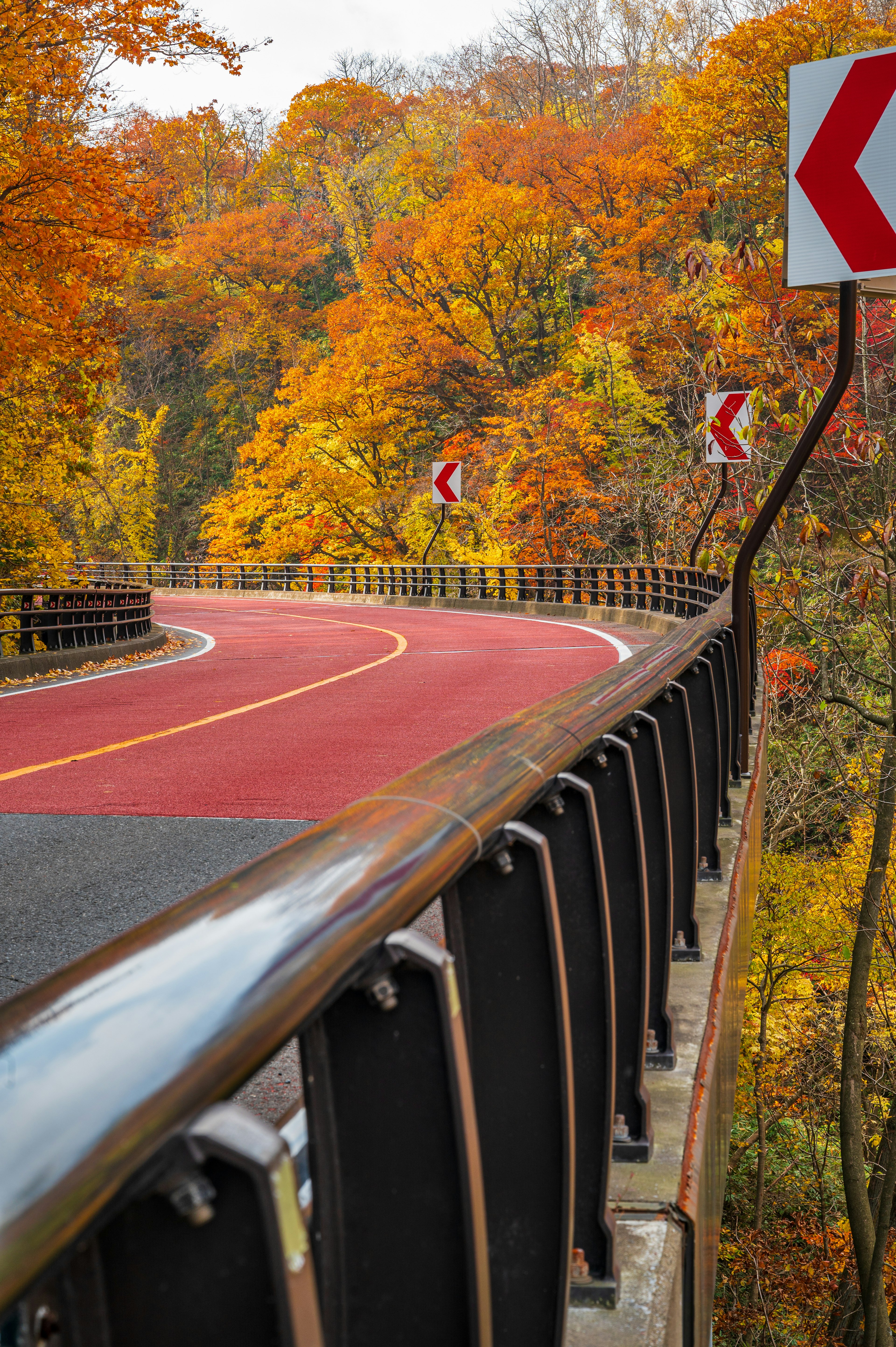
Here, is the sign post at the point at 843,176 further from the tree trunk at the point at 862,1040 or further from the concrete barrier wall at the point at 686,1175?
the tree trunk at the point at 862,1040

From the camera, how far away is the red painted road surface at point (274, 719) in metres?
8.58

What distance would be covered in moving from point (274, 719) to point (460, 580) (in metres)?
26.5

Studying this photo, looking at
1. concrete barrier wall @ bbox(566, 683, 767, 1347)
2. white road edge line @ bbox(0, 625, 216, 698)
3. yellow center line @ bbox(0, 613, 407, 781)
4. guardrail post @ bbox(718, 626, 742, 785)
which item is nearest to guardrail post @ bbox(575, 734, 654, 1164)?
concrete barrier wall @ bbox(566, 683, 767, 1347)

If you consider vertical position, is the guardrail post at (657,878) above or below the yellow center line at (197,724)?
above

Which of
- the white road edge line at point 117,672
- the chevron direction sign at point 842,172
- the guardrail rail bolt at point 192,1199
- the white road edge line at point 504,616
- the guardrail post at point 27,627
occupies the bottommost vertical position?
the white road edge line at point 504,616

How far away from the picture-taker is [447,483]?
1411 inches

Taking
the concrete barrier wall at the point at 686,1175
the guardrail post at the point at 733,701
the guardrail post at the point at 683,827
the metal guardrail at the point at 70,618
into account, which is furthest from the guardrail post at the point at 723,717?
the metal guardrail at the point at 70,618

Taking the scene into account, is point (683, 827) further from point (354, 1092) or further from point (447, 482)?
point (447, 482)

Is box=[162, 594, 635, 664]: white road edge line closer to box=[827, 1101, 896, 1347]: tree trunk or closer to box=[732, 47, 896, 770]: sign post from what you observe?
box=[827, 1101, 896, 1347]: tree trunk

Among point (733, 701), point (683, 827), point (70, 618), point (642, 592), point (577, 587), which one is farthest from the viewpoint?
point (577, 587)

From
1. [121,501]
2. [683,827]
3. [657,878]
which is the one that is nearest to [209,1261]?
[657,878]

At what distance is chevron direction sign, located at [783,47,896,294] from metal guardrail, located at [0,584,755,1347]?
373 centimetres

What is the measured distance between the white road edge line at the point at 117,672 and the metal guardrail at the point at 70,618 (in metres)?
0.87

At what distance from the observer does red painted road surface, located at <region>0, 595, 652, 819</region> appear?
858 cm
